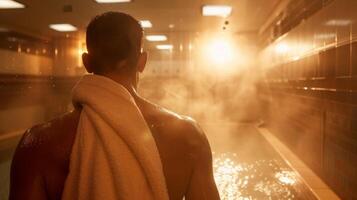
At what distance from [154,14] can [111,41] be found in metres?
6.50

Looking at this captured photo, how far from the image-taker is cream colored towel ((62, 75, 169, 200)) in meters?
1.00

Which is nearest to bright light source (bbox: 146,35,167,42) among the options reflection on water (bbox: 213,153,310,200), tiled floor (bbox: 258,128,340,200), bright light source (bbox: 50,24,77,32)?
bright light source (bbox: 50,24,77,32)

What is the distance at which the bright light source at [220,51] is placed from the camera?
10180 millimetres

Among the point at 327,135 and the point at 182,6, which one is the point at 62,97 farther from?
the point at 327,135

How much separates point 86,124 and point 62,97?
364 inches

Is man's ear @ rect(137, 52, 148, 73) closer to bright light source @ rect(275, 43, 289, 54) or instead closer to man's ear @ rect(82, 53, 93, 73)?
man's ear @ rect(82, 53, 93, 73)

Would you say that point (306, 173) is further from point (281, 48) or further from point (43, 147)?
point (43, 147)

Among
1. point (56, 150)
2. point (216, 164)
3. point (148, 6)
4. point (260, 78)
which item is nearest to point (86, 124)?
point (56, 150)

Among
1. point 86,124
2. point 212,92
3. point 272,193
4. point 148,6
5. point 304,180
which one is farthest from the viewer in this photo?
point 212,92

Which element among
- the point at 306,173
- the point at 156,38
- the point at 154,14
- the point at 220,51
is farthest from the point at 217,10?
the point at 306,173

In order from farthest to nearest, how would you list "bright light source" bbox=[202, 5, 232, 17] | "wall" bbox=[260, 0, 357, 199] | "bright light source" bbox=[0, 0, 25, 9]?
1. "bright light source" bbox=[202, 5, 232, 17]
2. "bright light source" bbox=[0, 0, 25, 9]
3. "wall" bbox=[260, 0, 357, 199]

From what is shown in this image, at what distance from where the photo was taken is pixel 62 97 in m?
9.73

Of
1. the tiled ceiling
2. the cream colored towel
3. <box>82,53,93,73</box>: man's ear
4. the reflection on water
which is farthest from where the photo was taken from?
the tiled ceiling

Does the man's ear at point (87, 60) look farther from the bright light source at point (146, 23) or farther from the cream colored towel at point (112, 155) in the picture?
the bright light source at point (146, 23)
